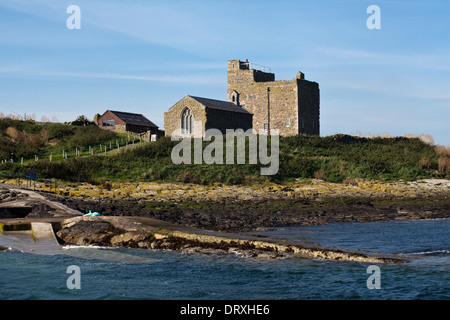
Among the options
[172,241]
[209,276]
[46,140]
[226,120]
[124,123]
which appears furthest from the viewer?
[124,123]

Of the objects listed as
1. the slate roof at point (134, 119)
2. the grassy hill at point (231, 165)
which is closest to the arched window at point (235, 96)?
the slate roof at point (134, 119)

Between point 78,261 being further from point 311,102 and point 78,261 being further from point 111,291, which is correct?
point 311,102

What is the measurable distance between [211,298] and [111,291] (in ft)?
8.34

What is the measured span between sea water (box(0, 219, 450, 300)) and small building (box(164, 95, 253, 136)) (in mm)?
37541

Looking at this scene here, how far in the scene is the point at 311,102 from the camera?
215 ft

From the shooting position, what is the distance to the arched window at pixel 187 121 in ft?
184

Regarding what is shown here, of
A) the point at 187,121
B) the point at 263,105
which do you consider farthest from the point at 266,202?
the point at 263,105

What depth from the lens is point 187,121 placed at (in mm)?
56562

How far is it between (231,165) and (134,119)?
1125 inches

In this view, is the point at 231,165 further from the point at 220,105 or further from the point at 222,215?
the point at 220,105

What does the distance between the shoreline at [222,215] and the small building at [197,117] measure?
17.6m

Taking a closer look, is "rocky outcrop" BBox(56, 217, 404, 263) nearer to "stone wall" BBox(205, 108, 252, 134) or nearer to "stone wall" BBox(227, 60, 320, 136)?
"stone wall" BBox(205, 108, 252, 134)
